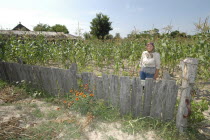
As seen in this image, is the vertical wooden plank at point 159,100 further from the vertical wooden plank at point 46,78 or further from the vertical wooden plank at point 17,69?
the vertical wooden plank at point 17,69

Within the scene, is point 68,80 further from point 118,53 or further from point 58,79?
point 118,53

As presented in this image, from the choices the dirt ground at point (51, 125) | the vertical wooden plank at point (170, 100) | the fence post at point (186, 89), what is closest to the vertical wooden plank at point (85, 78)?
the dirt ground at point (51, 125)

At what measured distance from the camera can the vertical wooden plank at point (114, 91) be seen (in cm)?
350

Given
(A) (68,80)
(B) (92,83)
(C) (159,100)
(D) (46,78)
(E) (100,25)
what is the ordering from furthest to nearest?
1. (E) (100,25)
2. (D) (46,78)
3. (A) (68,80)
4. (B) (92,83)
5. (C) (159,100)

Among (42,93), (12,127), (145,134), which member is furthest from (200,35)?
(12,127)

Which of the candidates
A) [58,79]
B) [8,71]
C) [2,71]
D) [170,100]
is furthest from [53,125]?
[2,71]

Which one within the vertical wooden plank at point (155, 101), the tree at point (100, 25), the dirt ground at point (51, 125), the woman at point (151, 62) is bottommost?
the dirt ground at point (51, 125)

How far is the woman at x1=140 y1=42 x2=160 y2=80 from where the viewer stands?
3723 millimetres

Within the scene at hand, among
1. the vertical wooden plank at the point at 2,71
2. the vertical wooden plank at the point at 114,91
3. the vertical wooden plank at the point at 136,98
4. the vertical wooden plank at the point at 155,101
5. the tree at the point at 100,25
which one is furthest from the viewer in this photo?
the tree at the point at 100,25

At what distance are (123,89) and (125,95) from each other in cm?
16

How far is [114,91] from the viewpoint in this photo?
11.8 feet

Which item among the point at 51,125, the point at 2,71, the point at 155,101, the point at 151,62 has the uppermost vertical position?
the point at 151,62

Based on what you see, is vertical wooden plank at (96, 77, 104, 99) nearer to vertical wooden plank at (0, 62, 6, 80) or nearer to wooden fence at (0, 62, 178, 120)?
wooden fence at (0, 62, 178, 120)

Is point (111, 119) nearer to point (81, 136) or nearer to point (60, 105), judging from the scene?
point (81, 136)
